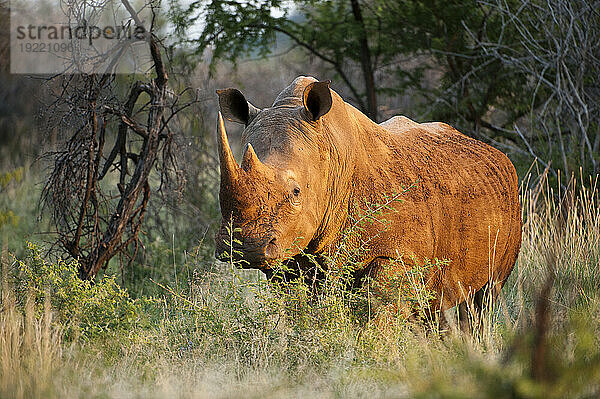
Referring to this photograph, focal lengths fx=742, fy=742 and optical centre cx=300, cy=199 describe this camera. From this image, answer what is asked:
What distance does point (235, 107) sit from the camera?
→ 15.5 ft

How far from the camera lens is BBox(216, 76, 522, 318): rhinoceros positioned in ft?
12.9

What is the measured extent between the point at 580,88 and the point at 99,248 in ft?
21.9

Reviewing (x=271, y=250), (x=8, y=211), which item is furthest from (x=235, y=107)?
(x=8, y=211)

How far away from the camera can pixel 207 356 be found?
14.4 ft

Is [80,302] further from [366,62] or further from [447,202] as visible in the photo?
[366,62]

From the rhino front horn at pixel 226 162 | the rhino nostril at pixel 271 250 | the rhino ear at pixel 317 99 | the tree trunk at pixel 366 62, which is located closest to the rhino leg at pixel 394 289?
the rhino nostril at pixel 271 250

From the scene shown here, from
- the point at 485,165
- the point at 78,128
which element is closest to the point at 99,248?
the point at 78,128

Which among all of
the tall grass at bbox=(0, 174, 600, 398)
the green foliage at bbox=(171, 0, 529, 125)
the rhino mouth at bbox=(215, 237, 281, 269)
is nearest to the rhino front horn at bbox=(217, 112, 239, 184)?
the rhino mouth at bbox=(215, 237, 281, 269)

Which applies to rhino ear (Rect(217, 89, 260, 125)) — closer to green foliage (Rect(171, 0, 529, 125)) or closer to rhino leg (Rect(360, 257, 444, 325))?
rhino leg (Rect(360, 257, 444, 325))

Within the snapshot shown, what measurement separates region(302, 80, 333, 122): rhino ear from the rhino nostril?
90cm

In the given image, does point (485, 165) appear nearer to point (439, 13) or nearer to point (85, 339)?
point (85, 339)

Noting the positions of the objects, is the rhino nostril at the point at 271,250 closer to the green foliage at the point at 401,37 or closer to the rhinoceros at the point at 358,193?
the rhinoceros at the point at 358,193

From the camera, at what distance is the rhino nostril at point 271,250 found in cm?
389

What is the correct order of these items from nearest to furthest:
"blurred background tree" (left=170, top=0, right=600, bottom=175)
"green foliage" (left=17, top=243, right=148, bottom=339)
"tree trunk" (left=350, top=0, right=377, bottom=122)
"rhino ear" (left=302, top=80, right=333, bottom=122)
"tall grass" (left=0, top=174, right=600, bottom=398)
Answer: "tall grass" (left=0, top=174, right=600, bottom=398) → "rhino ear" (left=302, top=80, right=333, bottom=122) → "green foliage" (left=17, top=243, right=148, bottom=339) → "blurred background tree" (left=170, top=0, right=600, bottom=175) → "tree trunk" (left=350, top=0, right=377, bottom=122)
